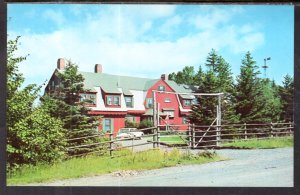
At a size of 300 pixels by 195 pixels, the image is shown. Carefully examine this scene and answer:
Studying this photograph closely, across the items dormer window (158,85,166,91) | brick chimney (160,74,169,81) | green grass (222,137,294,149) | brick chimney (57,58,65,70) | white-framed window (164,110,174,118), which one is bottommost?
green grass (222,137,294,149)

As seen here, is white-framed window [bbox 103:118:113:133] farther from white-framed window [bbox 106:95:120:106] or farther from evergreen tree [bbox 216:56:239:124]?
evergreen tree [bbox 216:56:239:124]

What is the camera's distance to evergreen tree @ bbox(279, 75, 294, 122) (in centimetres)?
943

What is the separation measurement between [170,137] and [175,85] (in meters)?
1.13

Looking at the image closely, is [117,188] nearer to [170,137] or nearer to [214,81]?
[170,137]

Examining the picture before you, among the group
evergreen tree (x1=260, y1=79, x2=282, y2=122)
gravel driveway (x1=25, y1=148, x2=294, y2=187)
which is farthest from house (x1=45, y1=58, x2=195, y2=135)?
evergreen tree (x1=260, y1=79, x2=282, y2=122)

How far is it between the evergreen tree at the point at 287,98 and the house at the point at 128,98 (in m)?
1.77

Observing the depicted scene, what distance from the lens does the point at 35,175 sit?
9.88m

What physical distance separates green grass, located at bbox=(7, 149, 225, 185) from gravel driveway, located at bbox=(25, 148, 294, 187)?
0.11 meters

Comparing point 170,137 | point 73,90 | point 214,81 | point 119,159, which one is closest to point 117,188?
point 119,159

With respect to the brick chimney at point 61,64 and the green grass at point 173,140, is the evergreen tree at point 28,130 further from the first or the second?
the green grass at point 173,140

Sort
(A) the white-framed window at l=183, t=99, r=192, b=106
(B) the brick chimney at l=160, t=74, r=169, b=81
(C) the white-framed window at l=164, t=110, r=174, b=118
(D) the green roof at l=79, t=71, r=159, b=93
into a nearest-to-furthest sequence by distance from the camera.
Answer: (B) the brick chimney at l=160, t=74, r=169, b=81 → (D) the green roof at l=79, t=71, r=159, b=93 → (A) the white-framed window at l=183, t=99, r=192, b=106 → (C) the white-framed window at l=164, t=110, r=174, b=118

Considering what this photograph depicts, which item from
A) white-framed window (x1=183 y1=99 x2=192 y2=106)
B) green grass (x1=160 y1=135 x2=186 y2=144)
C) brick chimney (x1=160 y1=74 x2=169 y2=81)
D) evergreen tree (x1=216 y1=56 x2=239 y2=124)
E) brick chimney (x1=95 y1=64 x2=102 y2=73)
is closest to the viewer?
brick chimney (x1=95 y1=64 x2=102 y2=73)

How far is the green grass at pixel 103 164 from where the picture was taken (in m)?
9.75

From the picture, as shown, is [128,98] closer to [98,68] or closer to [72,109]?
[98,68]
